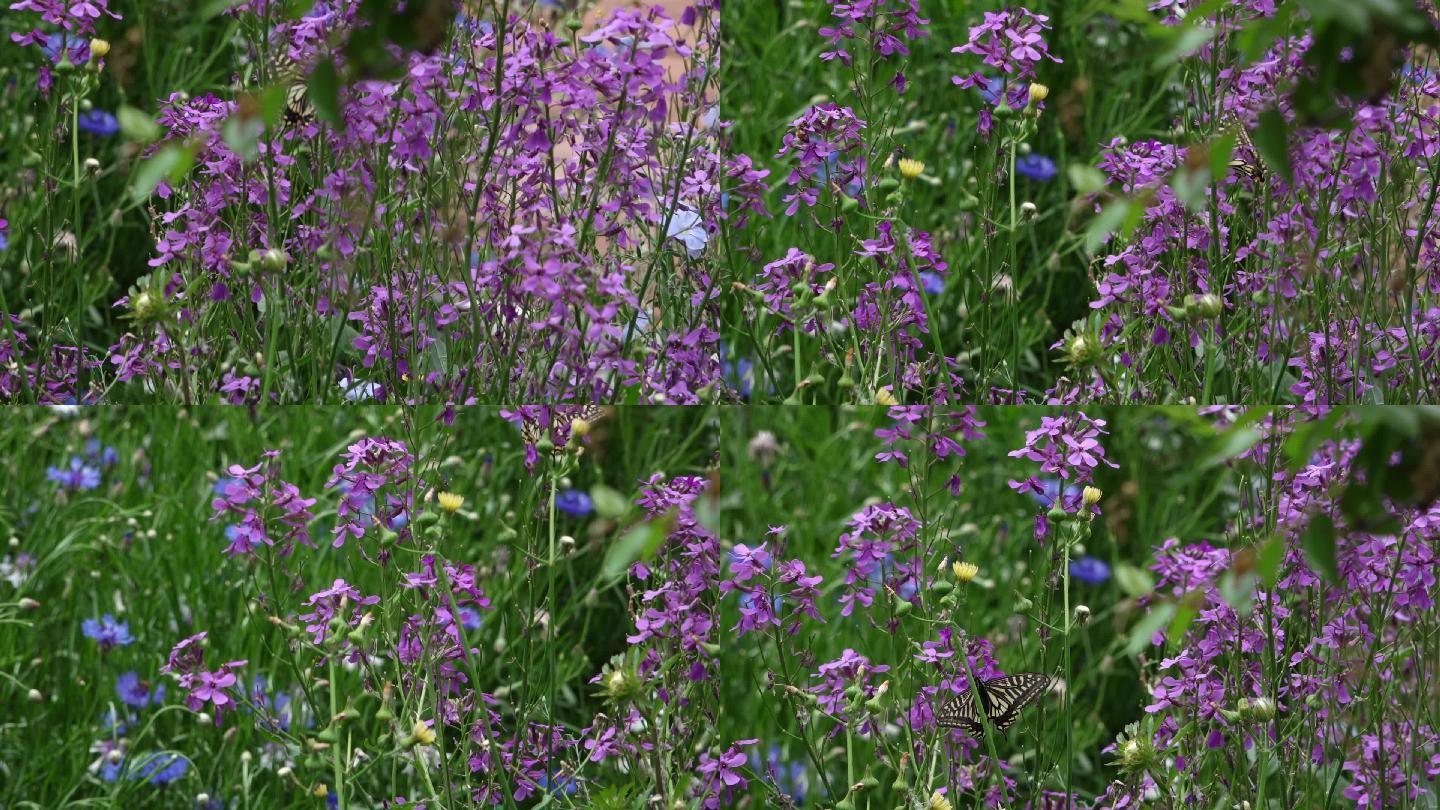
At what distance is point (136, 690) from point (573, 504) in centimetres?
83

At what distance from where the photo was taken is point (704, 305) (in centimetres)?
231

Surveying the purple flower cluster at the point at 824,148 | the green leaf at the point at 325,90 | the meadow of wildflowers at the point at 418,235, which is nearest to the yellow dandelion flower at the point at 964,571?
the meadow of wildflowers at the point at 418,235

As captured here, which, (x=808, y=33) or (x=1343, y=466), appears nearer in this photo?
Result: (x=1343, y=466)

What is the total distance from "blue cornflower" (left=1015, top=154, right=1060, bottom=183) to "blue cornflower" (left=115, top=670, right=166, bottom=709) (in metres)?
1.76

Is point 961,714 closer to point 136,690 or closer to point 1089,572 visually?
point 1089,572

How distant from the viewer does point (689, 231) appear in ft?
7.64

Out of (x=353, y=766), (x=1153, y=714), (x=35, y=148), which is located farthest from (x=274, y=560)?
(x=1153, y=714)

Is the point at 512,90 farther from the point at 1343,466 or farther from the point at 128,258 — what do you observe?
the point at 1343,466

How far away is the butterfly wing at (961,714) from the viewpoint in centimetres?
212

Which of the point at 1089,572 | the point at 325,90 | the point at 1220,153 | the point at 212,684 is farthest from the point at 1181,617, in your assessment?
the point at 1089,572

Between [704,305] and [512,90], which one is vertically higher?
[512,90]

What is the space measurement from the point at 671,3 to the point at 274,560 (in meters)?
1.33

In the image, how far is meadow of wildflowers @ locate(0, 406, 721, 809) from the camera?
6.99ft

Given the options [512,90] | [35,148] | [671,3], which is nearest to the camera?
[512,90]
